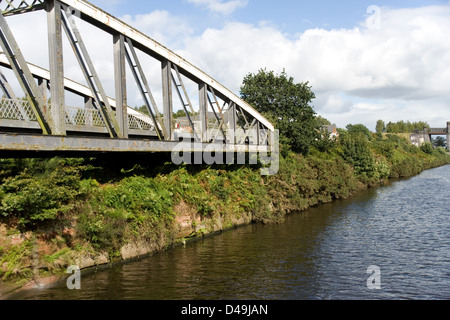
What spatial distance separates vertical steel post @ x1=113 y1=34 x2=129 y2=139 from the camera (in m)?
14.5

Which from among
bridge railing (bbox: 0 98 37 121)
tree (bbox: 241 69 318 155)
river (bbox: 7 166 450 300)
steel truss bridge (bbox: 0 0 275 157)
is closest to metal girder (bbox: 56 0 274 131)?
steel truss bridge (bbox: 0 0 275 157)

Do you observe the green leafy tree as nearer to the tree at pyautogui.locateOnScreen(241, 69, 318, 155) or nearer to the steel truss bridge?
the tree at pyautogui.locateOnScreen(241, 69, 318, 155)

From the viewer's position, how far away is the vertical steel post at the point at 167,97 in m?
16.7

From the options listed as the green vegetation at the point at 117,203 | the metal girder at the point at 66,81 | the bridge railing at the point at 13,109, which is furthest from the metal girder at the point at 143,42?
the metal girder at the point at 66,81

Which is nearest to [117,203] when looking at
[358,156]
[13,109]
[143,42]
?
[13,109]

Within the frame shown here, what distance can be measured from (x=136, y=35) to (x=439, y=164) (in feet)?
330

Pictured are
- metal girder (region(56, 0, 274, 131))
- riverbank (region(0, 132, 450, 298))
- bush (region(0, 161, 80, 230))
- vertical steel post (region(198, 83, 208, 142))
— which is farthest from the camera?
vertical steel post (region(198, 83, 208, 142))

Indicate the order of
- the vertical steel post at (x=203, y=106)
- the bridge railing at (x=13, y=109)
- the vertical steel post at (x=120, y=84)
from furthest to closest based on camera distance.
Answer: the vertical steel post at (x=203, y=106) → the vertical steel post at (x=120, y=84) → the bridge railing at (x=13, y=109)

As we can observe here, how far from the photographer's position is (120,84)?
14484mm

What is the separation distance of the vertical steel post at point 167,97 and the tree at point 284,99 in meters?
22.1

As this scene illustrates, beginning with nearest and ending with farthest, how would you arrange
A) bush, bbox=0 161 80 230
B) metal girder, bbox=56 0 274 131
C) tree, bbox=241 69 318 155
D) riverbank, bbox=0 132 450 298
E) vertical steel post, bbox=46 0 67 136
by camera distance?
bush, bbox=0 161 80 230, riverbank, bbox=0 132 450 298, vertical steel post, bbox=46 0 67 136, metal girder, bbox=56 0 274 131, tree, bbox=241 69 318 155

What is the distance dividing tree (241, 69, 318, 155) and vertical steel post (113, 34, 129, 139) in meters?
24.7

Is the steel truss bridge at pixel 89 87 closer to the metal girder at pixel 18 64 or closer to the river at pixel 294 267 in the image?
the metal girder at pixel 18 64
